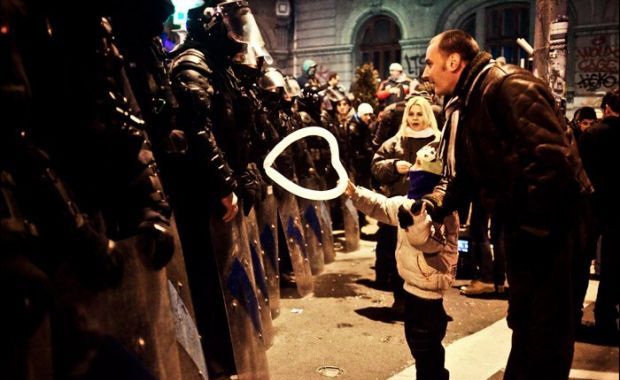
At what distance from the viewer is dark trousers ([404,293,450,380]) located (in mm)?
3686

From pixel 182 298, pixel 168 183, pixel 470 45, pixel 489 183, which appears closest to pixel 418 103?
pixel 470 45

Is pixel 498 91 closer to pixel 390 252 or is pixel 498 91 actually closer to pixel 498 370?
pixel 498 370

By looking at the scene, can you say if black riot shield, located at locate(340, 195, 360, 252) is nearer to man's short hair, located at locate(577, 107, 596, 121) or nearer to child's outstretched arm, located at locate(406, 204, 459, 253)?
man's short hair, located at locate(577, 107, 596, 121)

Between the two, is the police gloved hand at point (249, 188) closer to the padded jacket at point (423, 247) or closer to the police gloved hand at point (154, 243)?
the padded jacket at point (423, 247)

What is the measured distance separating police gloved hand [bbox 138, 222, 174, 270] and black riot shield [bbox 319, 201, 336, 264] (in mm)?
4668

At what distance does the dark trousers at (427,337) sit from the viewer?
12.1ft

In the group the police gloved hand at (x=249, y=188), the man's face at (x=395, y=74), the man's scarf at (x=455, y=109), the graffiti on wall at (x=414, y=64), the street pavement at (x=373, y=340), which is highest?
the graffiti on wall at (x=414, y=64)

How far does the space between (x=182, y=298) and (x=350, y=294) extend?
12.5 feet

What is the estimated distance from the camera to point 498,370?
446 centimetres

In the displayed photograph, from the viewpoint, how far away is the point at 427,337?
12.1 feet

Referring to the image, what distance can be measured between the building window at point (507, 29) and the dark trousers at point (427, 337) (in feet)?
65.5

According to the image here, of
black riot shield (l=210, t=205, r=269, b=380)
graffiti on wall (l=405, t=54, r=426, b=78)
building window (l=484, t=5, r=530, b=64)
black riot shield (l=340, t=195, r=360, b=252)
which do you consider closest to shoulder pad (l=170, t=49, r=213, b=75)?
black riot shield (l=210, t=205, r=269, b=380)

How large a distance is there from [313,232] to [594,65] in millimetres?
15755

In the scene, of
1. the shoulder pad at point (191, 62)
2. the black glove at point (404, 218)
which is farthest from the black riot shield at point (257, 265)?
the black glove at point (404, 218)
